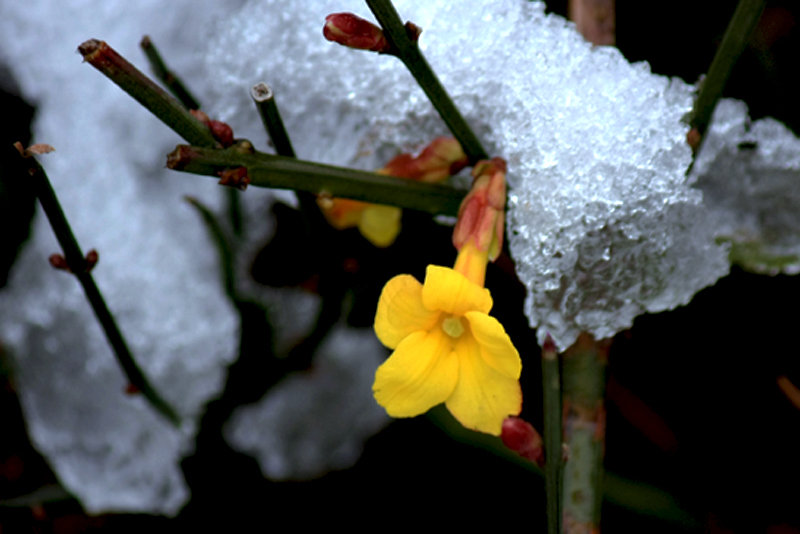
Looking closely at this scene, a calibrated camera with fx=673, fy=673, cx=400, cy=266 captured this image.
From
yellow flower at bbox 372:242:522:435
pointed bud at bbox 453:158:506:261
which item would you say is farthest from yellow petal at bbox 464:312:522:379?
pointed bud at bbox 453:158:506:261

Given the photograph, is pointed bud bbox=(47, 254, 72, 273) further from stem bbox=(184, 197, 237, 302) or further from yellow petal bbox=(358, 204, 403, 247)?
yellow petal bbox=(358, 204, 403, 247)

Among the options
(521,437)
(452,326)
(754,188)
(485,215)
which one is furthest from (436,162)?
(754,188)

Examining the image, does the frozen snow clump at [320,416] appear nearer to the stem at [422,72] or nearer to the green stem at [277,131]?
the green stem at [277,131]

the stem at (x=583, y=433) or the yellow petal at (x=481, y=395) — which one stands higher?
the yellow petal at (x=481, y=395)

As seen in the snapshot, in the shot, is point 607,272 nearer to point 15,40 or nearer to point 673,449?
point 673,449

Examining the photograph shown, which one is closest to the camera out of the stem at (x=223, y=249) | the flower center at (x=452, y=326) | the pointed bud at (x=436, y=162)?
the flower center at (x=452, y=326)

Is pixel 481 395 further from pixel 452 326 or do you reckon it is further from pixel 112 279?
pixel 112 279

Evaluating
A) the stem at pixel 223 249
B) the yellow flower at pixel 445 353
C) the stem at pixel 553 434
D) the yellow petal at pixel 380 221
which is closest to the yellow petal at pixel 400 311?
the yellow flower at pixel 445 353
